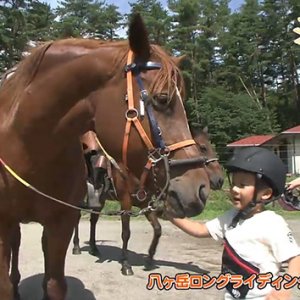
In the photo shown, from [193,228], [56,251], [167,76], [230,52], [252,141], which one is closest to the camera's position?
[167,76]

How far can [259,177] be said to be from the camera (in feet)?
8.34

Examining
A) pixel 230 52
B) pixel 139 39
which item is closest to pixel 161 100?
pixel 139 39

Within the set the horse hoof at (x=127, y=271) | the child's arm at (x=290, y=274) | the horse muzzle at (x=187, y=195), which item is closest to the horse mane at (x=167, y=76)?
the horse muzzle at (x=187, y=195)

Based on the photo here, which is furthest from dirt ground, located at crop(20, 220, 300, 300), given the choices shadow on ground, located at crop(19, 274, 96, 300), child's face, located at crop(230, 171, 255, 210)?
child's face, located at crop(230, 171, 255, 210)

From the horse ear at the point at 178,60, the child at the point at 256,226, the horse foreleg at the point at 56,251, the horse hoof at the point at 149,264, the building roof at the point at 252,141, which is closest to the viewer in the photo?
the child at the point at 256,226

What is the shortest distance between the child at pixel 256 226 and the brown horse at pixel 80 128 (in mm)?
347

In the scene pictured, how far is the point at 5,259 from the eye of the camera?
10.7 ft

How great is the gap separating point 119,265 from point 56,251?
2908 mm

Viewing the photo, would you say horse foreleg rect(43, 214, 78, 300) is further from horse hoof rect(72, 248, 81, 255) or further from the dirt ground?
horse hoof rect(72, 248, 81, 255)

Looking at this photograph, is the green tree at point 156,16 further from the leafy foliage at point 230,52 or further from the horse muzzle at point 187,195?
the horse muzzle at point 187,195

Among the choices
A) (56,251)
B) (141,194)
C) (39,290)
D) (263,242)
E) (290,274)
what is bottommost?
(39,290)

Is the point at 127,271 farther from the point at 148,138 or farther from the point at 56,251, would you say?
the point at 148,138

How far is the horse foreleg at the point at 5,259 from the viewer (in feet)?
10.6

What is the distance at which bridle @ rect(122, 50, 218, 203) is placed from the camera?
92.8 inches
